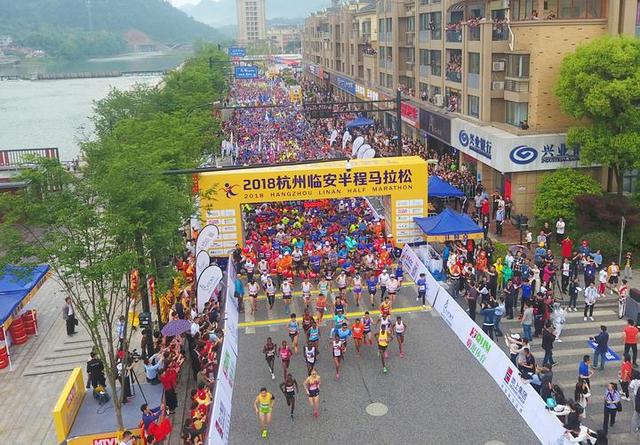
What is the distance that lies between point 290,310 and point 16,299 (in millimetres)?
9029

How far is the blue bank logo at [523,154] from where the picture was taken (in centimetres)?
3077

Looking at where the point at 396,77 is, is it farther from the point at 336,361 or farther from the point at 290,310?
the point at 336,361

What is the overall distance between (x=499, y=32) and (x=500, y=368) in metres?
23.1

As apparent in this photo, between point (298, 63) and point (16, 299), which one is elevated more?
point (298, 63)

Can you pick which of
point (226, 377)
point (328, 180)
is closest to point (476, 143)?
point (328, 180)

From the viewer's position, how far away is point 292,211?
105ft

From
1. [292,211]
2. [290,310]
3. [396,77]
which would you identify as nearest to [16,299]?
[290,310]

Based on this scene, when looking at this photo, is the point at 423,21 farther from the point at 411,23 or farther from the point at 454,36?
the point at 454,36

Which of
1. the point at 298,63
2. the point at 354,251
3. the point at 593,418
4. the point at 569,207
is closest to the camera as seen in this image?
the point at 593,418

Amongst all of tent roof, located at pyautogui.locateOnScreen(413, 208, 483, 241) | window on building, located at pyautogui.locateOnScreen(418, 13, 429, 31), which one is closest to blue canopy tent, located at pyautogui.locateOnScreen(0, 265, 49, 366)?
tent roof, located at pyautogui.locateOnScreen(413, 208, 483, 241)

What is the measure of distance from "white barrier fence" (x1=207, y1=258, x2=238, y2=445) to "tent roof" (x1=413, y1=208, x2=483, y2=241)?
8657 mm

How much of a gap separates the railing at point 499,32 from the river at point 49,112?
2809cm

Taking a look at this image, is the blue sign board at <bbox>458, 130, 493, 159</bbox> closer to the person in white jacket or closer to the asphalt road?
the person in white jacket

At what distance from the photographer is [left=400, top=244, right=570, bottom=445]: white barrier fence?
13320 millimetres
